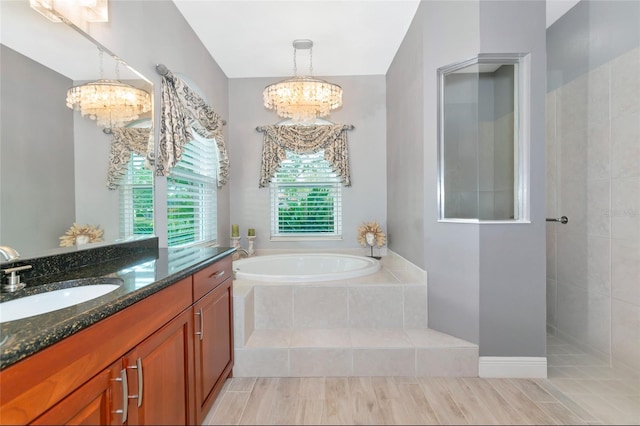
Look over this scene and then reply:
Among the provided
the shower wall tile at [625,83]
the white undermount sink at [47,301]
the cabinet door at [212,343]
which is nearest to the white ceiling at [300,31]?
the shower wall tile at [625,83]

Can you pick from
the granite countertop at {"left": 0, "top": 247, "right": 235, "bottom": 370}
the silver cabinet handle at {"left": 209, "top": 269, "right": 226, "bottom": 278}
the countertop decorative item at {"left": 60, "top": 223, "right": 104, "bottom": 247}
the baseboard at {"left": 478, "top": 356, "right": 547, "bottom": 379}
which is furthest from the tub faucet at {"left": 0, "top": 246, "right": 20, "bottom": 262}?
the baseboard at {"left": 478, "top": 356, "right": 547, "bottom": 379}

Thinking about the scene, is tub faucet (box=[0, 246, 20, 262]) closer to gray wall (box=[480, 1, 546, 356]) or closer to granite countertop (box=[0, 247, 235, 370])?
granite countertop (box=[0, 247, 235, 370])

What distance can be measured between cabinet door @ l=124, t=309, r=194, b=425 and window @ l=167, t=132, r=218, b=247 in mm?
1200

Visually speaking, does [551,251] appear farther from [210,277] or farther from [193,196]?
[193,196]

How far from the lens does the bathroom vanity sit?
679mm

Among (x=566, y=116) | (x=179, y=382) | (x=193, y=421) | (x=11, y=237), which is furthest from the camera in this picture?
(x=566, y=116)

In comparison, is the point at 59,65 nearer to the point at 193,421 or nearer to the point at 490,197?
the point at 193,421

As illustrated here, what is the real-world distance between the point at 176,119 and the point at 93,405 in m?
1.90

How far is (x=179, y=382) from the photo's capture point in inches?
51.8

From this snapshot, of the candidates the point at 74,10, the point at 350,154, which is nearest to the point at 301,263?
the point at 350,154

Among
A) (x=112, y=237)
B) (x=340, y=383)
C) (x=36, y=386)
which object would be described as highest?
(x=112, y=237)

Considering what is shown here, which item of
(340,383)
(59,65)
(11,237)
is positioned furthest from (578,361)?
(59,65)

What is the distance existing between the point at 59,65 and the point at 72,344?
1.22m

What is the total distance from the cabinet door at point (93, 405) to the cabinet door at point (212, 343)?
1.82ft
